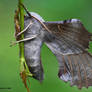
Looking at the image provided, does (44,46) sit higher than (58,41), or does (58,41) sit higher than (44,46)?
(58,41)

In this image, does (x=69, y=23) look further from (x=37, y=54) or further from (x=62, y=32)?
(x=37, y=54)

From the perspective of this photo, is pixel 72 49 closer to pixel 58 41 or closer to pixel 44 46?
pixel 58 41

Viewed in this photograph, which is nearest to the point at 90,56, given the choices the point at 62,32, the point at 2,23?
the point at 62,32

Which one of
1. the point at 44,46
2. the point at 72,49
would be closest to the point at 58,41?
the point at 72,49

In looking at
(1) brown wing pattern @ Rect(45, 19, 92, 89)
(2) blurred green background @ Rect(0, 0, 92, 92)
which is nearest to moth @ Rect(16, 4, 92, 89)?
(1) brown wing pattern @ Rect(45, 19, 92, 89)

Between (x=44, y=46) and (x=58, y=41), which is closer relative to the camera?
(x=58, y=41)

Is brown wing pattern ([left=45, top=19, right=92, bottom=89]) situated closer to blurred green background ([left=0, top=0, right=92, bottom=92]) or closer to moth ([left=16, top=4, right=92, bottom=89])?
moth ([left=16, top=4, right=92, bottom=89])
